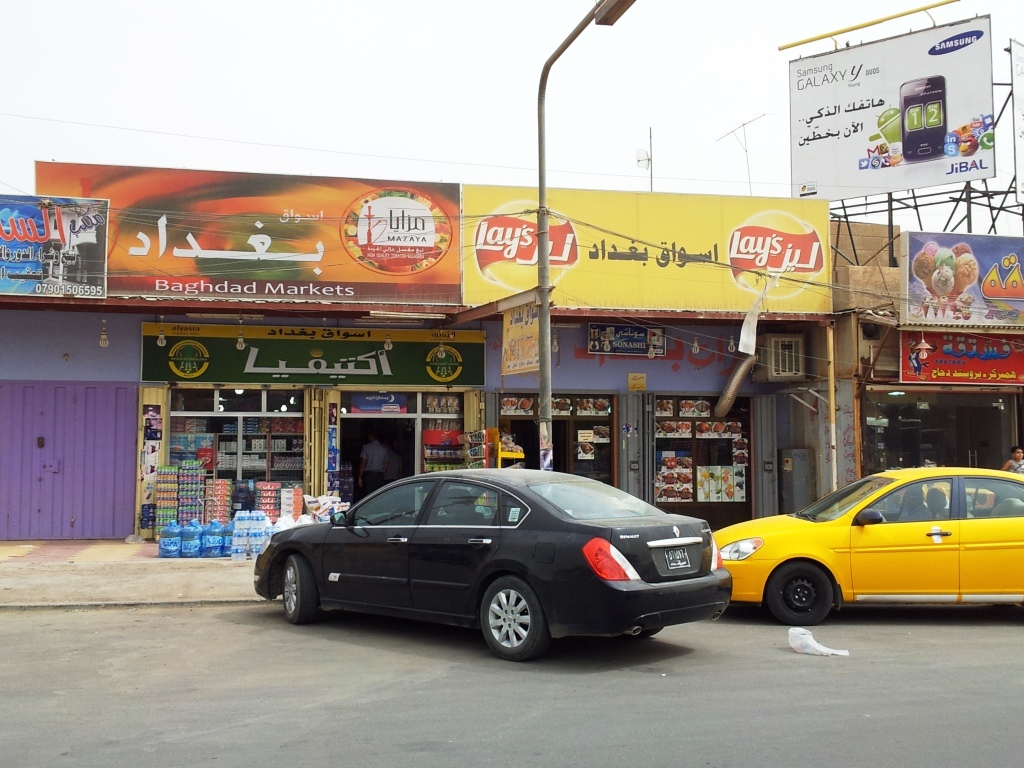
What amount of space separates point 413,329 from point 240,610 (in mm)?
7374

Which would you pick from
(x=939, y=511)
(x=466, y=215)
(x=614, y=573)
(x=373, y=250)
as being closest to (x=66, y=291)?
(x=373, y=250)

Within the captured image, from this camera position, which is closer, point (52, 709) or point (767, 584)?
point (52, 709)

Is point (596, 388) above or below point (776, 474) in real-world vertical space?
above

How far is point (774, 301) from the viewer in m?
17.1

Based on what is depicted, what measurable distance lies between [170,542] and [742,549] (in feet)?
28.1

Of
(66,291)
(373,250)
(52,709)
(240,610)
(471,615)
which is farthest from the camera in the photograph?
(373,250)

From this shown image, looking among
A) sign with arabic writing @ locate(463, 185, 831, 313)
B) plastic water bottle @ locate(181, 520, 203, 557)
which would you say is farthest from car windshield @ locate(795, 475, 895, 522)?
plastic water bottle @ locate(181, 520, 203, 557)

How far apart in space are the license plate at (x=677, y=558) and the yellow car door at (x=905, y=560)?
2501 mm

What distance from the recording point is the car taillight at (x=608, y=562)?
6992mm

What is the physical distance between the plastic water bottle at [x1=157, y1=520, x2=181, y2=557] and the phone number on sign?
12.0 ft

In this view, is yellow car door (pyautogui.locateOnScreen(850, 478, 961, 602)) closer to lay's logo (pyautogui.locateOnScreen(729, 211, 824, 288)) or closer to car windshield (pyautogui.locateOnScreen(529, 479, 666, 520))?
car windshield (pyautogui.locateOnScreen(529, 479, 666, 520))

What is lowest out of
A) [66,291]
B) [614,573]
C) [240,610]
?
[240,610]

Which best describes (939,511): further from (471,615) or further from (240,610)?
(240,610)

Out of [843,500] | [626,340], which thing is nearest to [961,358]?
[626,340]
